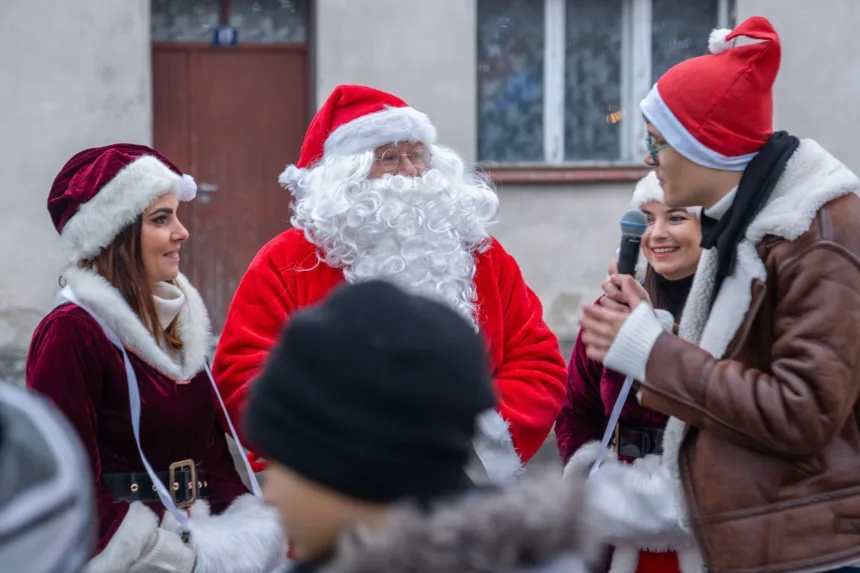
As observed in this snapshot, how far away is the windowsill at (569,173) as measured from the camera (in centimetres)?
922

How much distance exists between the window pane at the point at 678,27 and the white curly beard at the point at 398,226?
19.3ft

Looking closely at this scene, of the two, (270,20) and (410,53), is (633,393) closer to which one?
(410,53)

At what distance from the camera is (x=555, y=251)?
9.26m

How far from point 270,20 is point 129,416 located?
637cm

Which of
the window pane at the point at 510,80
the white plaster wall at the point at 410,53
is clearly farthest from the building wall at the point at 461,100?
the window pane at the point at 510,80

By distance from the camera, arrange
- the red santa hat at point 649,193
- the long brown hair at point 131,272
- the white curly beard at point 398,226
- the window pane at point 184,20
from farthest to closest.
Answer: the window pane at point 184,20
the red santa hat at point 649,193
the white curly beard at point 398,226
the long brown hair at point 131,272

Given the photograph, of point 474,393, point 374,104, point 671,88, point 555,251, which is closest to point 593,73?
point 555,251

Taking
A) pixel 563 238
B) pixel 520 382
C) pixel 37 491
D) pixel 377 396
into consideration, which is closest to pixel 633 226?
pixel 520 382

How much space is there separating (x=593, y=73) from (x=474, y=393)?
8.17 m

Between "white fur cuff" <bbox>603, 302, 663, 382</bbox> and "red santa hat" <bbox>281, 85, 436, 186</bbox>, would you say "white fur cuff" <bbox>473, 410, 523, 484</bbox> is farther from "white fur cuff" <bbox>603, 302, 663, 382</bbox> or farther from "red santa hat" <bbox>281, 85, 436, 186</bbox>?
"red santa hat" <bbox>281, 85, 436, 186</bbox>

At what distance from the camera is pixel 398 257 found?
386 cm

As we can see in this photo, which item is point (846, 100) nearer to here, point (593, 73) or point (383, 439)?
point (593, 73)

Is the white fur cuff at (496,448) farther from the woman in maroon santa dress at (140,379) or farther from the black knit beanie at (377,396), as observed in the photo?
the black knit beanie at (377,396)

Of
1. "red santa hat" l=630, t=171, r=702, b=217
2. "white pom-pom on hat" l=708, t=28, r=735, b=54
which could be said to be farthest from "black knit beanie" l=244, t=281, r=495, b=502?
"red santa hat" l=630, t=171, r=702, b=217
